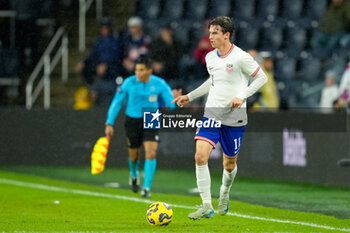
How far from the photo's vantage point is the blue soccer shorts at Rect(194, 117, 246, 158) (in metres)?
8.77

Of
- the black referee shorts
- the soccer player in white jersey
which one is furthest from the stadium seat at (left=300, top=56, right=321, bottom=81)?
the soccer player in white jersey

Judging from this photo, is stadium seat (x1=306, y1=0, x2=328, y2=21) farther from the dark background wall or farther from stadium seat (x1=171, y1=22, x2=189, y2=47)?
the dark background wall

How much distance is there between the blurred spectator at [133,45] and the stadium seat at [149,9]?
7.18 feet

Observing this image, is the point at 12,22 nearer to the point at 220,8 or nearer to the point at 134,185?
the point at 220,8

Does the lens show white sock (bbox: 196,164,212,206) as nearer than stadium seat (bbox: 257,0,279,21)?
Yes

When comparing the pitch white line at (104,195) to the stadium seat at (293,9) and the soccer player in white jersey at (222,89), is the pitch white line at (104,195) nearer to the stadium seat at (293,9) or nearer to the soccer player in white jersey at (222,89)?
the soccer player in white jersey at (222,89)

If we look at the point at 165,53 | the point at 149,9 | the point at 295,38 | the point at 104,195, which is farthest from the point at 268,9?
the point at 104,195

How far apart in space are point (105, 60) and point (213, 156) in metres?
3.93

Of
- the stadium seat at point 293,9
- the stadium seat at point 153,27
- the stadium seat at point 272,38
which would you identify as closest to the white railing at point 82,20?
the stadium seat at point 153,27

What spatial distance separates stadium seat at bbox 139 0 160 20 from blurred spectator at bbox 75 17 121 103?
6.06 feet

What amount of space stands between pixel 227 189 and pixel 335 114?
514cm

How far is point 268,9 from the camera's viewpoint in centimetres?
1967

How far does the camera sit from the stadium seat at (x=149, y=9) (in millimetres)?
20531

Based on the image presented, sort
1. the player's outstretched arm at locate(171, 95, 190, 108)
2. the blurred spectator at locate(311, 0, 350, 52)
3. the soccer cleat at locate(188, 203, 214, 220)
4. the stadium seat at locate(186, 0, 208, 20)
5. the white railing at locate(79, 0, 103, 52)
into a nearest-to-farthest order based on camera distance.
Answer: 1. the soccer cleat at locate(188, 203, 214, 220)
2. the player's outstretched arm at locate(171, 95, 190, 108)
3. the blurred spectator at locate(311, 0, 350, 52)
4. the stadium seat at locate(186, 0, 208, 20)
5. the white railing at locate(79, 0, 103, 52)
